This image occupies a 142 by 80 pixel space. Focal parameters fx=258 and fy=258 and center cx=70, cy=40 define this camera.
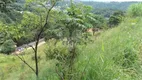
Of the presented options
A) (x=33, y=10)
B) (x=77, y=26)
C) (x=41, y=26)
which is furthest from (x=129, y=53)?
(x=33, y=10)

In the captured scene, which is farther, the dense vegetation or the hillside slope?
the dense vegetation

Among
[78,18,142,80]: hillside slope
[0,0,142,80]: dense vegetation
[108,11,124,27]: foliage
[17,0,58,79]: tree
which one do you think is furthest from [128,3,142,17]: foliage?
[17,0,58,79]: tree

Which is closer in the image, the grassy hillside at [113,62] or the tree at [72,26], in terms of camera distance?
the grassy hillside at [113,62]

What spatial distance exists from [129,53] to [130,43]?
30 centimetres

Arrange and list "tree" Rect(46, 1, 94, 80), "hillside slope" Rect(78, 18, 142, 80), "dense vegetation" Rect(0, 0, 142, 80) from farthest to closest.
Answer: "tree" Rect(46, 1, 94, 80) < "dense vegetation" Rect(0, 0, 142, 80) < "hillside slope" Rect(78, 18, 142, 80)

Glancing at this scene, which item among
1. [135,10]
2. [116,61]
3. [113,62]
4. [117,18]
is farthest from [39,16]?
[117,18]

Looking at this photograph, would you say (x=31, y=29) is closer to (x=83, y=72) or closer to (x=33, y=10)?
(x=33, y=10)

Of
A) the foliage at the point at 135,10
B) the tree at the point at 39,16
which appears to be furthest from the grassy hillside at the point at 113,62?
the foliage at the point at 135,10

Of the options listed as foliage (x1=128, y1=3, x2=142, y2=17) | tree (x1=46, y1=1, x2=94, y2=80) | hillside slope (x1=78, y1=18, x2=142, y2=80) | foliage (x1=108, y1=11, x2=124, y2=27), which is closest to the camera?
hillside slope (x1=78, y1=18, x2=142, y2=80)

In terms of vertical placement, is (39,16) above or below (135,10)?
above

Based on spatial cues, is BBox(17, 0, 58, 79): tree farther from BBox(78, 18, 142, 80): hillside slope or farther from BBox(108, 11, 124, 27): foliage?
BBox(108, 11, 124, 27): foliage

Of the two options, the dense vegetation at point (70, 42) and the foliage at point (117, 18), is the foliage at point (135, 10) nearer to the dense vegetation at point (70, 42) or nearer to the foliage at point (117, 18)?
the foliage at point (117, 18)

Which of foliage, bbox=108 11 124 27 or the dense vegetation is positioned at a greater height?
Answer: the dense vegetation

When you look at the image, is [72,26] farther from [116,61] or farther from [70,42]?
[116,61]
